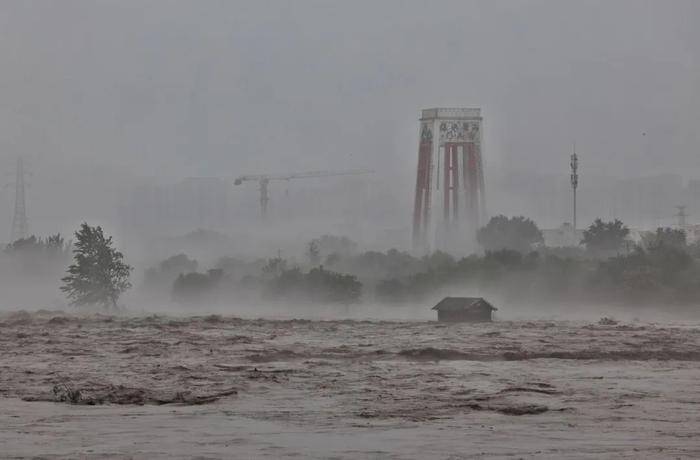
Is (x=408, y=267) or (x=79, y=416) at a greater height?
(x=408, y=267)

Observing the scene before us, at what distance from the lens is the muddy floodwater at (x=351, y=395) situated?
2802cm

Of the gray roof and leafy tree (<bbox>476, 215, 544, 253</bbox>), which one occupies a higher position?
leafy tree (<bbox>476, 215, 544, 253</bbox>)

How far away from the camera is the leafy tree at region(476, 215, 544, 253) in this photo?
145m

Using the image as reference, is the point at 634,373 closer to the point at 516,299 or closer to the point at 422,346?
the point at 422,346

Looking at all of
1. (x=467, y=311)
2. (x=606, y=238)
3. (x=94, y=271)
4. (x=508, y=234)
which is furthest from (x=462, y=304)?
(x=508, y=234)

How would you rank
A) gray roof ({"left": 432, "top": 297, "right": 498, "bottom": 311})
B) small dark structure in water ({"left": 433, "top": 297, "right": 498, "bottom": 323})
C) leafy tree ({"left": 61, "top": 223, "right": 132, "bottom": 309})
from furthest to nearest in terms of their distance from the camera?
leafy tree ({"left": 61, "top": 223, "right": 132, "bottom": 309}) < gray roof ({"left": 432, "top": 297, "right": 498, "bottom": 311}) < small dark structure in water ({"left": 433, "top": 297, "right": 498, "bottom": 323})

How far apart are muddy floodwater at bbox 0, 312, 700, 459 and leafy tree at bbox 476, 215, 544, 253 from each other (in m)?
73.6

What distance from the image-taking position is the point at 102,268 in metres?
104

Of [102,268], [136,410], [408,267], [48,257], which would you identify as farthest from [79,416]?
[48,257]

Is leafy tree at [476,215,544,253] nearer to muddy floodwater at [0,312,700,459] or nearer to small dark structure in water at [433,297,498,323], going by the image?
small dark structure in water at [433,297,498,323]

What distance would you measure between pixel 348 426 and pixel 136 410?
6.94 meters

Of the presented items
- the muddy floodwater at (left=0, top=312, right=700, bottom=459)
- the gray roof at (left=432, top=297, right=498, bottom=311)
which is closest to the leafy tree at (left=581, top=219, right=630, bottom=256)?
the gray roof at (left=432, top=297, right=498, bottom=311)

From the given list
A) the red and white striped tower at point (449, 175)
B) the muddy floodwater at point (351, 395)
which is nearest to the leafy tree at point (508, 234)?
the red and white striped tower at point (449, 175)

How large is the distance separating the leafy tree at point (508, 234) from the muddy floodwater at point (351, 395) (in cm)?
→ 7355
